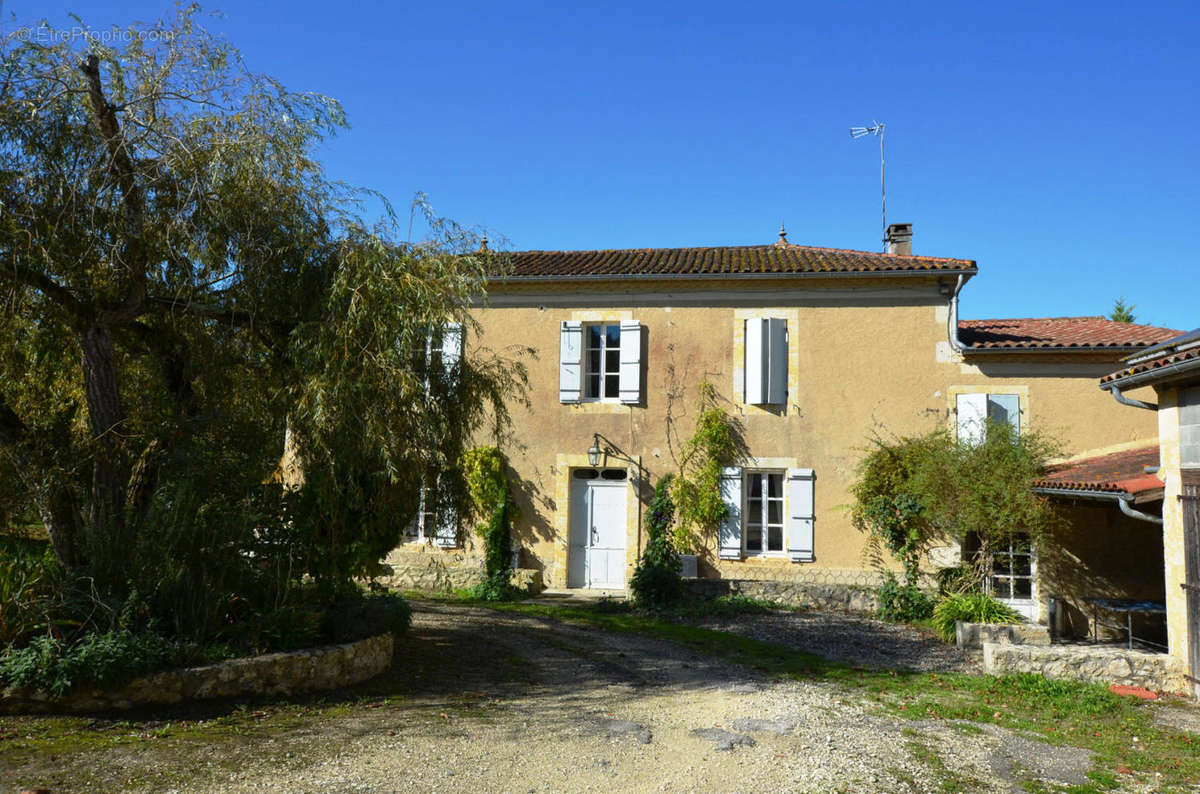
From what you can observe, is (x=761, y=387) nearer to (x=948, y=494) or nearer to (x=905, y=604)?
(x=948, y=494)

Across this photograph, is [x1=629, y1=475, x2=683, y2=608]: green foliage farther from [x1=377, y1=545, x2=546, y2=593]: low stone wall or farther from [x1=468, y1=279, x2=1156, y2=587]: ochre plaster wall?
[x1=377, y1=545, x2=546, y2=593]: low stone wall

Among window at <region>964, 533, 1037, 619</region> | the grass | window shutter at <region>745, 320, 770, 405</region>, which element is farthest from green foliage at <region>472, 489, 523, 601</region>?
window at <region>964, 533, 1037, 619</region>

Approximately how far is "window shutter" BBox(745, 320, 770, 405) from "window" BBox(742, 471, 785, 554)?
47.8 inches

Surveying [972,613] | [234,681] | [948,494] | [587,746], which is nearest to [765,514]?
[948,494]

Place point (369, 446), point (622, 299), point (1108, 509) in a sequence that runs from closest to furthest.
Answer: point (369, 446) < point (1108, 509) < point (622, 299)

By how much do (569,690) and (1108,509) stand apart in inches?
325

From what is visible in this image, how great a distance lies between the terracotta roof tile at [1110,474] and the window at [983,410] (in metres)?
1.16

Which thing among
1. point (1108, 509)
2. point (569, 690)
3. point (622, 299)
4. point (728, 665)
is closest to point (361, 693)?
point (569, 690)

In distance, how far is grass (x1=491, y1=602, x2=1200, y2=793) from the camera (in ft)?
18.6

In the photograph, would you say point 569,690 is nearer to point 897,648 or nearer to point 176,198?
point 897,648

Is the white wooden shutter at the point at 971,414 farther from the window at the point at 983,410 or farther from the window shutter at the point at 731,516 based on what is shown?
the window shutter at the point at 731,516

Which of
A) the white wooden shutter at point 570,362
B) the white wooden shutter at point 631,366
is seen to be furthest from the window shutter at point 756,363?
the white wooden shutter at point 570,362

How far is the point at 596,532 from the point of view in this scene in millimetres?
13539

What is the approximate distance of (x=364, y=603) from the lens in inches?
297
